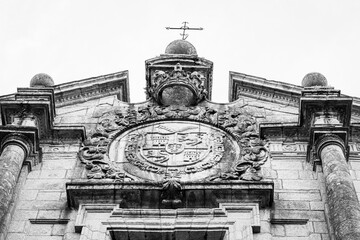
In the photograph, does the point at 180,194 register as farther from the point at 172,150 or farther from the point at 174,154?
the point at 172,150

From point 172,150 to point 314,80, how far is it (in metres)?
3.80

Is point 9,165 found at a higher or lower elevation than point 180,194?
higher

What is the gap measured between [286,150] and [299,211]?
1963mm

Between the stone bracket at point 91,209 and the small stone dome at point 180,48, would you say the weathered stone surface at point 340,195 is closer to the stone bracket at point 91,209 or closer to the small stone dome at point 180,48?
the stone bracket at point 91,209

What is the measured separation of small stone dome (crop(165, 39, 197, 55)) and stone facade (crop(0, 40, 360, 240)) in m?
0.85

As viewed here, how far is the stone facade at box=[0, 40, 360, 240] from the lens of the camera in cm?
1300

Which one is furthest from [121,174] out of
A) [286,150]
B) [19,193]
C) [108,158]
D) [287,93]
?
[287,93]

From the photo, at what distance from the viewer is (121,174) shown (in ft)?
46.8

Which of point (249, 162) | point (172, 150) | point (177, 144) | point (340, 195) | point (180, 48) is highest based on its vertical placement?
point (180, 48)

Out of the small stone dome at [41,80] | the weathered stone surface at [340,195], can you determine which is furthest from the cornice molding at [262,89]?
the small stone dome at [41,80]

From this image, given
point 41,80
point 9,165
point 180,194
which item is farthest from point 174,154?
point 41,80

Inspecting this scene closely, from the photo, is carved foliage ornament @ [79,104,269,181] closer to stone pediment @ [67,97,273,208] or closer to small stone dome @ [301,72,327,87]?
stone pediment @ [67,97,273,208]

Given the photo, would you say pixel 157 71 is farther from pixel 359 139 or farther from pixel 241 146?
pixel 359 139

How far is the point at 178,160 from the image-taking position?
14703 millimetres
